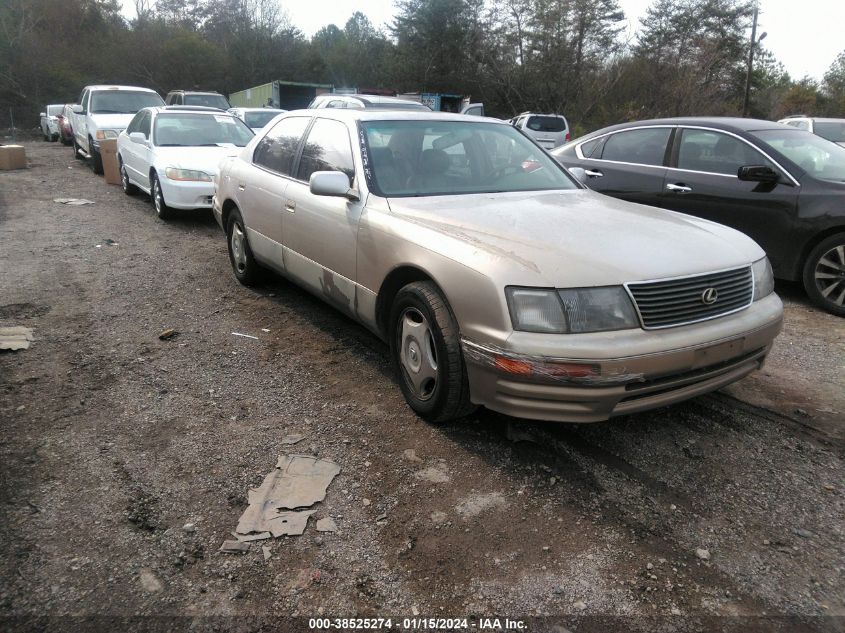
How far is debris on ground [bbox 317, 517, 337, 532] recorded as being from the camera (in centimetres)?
278

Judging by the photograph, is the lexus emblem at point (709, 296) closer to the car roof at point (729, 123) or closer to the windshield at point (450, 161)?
the windshield at point (450, 161)

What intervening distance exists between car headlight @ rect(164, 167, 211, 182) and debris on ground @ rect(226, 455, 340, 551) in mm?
6782

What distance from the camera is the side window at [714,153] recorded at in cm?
619

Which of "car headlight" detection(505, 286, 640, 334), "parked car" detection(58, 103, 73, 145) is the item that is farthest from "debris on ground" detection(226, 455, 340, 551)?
"parked car" detection(58, 103, 73, 145)

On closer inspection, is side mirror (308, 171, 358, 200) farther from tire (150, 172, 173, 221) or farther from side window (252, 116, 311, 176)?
tire (150, 172, 173, 221)

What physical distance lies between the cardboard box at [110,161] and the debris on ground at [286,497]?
11.7m

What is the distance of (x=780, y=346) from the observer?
4.93m

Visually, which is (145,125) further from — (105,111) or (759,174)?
(759,174)

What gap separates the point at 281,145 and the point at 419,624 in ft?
13.5

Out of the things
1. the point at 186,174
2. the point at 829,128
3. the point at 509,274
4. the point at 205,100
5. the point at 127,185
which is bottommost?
the point at 127,185

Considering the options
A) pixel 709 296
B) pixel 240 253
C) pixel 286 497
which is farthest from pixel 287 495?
pixel 240 253

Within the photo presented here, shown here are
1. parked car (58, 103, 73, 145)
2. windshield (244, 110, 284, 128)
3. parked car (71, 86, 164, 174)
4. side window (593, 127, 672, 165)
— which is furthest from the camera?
parked car (58, 103, 73, 145)

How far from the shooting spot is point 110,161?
13031 millimetres

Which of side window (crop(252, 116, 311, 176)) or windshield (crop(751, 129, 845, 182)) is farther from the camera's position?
windshield (crop(751, 129, 845, 182))
